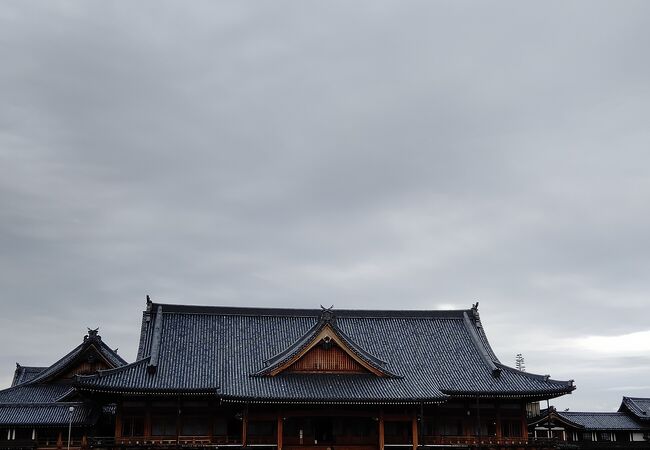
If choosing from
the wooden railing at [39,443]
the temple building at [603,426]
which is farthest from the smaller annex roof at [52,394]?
the temple building at [603,426]

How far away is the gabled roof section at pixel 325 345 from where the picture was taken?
4941 cm

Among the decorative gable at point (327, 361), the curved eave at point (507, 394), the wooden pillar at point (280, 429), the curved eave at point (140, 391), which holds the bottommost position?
the wooden pillar at point (280, 429)

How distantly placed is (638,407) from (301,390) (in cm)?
4058

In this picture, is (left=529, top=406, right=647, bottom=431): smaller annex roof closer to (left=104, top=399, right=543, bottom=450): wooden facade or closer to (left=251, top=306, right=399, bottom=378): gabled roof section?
(left=104, top=399, right=543, bottom=450): wooden facade

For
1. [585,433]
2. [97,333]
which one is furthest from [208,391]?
[585,433]

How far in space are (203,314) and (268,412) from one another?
13272mm

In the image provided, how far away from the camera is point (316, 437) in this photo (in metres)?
48.7

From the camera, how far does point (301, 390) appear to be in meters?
47.3

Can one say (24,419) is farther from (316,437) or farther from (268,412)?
(316,437)

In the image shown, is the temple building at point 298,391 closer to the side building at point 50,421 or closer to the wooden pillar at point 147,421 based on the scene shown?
the wooden pillar at point 147,421

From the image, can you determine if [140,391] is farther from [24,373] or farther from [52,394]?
[24,373]

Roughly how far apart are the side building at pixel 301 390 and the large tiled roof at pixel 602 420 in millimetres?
16860

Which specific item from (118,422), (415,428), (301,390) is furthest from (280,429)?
(118,422)

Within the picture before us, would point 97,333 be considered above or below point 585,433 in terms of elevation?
above
